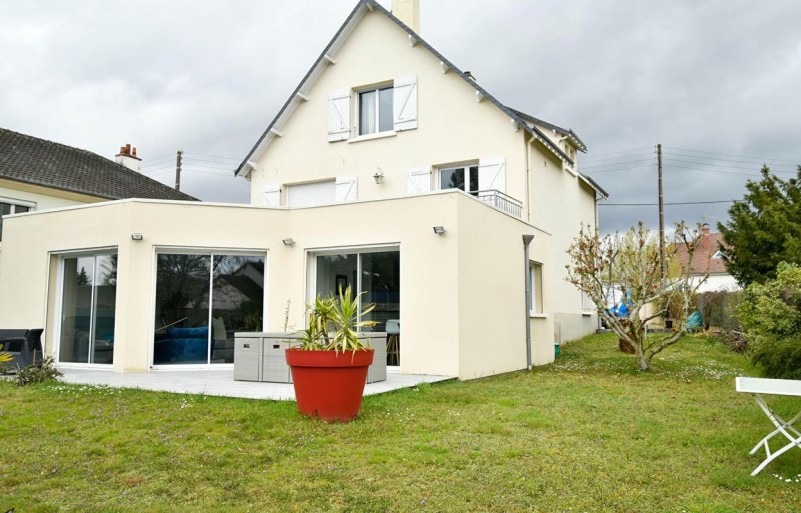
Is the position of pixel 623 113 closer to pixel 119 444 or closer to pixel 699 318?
pixel 699 318

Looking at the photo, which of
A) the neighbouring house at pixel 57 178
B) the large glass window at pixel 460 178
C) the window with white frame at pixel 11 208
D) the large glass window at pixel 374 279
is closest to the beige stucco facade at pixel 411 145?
the large glass window at pixel 460 178

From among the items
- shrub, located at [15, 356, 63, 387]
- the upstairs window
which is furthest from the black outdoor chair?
the upstairs window

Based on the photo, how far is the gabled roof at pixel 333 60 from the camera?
611 inches

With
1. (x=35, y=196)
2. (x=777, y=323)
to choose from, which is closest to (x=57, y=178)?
(x=35, y=196)

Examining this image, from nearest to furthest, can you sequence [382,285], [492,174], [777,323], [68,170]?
[382,285]
[777,323]
[492,174]
[68,170]

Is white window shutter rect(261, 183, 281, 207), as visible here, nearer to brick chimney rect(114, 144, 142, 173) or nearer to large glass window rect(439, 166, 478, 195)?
large glass window rect(439, 166, 478, 195)

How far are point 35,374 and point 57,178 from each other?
11.5 m

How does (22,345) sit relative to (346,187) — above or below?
below

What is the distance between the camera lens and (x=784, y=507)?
4.09 meters

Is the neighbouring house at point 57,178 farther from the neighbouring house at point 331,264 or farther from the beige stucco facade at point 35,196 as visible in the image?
the neighbouring house at point 331,264

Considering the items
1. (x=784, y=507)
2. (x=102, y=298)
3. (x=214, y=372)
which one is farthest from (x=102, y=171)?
(x=784, y=507)

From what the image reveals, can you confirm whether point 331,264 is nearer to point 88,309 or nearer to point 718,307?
point 88,309

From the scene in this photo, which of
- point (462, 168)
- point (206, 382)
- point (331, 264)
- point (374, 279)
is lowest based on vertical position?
point (206, 382)

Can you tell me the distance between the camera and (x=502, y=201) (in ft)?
49.6
